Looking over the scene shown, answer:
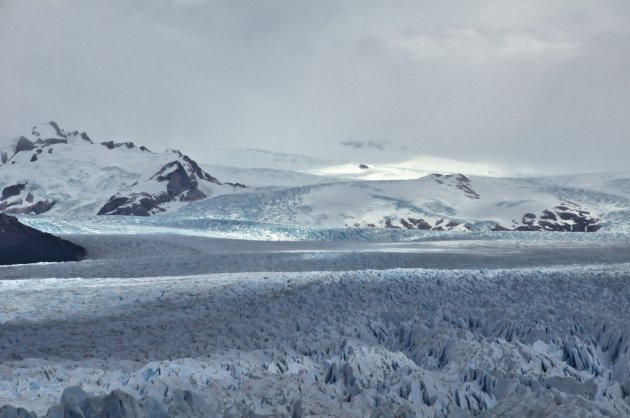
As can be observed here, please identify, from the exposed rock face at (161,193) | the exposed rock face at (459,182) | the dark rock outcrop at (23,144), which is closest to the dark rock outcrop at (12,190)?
the exposed rock face at (161,193)

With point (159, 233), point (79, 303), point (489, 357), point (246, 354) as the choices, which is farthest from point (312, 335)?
point (159, 233)

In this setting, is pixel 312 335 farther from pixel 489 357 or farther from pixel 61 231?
pixel 61 231

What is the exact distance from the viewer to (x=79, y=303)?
10.2 metres

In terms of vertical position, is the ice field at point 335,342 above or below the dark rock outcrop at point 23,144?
below

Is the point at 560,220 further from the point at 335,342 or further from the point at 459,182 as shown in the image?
the point at 335,342

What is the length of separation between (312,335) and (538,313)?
10.7 ft

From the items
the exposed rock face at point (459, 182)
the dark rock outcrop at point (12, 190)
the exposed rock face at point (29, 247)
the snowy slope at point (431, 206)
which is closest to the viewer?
the exposed rock face at point (29, 247)

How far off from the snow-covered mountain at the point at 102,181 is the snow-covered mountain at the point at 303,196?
118 millimetres

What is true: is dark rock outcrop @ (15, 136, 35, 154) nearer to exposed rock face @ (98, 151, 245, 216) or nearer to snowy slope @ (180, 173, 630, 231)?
exposed rock face @ (98, 151, 245, 216)

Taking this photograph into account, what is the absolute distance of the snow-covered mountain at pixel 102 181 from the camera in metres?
67.5

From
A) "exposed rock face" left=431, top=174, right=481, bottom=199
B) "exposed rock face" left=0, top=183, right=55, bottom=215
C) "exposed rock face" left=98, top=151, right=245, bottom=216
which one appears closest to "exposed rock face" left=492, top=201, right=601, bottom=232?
"exposed rock face" left=431, top=174, right=481, bottom=199

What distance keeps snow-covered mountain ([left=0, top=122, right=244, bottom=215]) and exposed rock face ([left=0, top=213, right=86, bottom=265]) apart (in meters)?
42.1

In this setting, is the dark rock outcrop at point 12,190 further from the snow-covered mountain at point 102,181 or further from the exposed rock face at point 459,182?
the exposed rock face at point 459,182

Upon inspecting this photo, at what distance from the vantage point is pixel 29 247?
69.5ft
